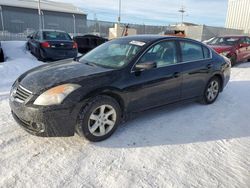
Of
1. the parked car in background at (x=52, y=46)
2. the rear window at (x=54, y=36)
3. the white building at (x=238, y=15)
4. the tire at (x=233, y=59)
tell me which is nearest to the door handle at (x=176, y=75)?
the parked car in background at (x=52, y=46)

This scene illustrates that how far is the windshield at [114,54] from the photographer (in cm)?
399

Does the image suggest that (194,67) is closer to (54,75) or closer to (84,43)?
(54,75)

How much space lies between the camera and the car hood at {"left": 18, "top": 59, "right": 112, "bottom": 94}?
11.1 feet

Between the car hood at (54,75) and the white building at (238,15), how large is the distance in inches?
1247

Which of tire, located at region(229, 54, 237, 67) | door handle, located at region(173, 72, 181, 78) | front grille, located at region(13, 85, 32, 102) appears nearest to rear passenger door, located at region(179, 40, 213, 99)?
door handle, located at region(173, 72, 181, 78)

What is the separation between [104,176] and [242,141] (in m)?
2.29

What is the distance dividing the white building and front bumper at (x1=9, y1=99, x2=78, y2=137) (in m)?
32.5

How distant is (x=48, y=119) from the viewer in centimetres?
316

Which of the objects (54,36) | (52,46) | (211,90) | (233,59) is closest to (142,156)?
(211,90)

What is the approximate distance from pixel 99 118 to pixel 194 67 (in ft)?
7.64

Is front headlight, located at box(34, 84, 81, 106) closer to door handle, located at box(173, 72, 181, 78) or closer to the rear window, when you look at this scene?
door handle, located at box(173, 72, 181, 78)

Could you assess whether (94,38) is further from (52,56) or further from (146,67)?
(146,67)

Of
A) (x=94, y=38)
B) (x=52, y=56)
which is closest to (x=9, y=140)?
(x=52, y=56)

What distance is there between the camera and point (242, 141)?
12.5 feet
